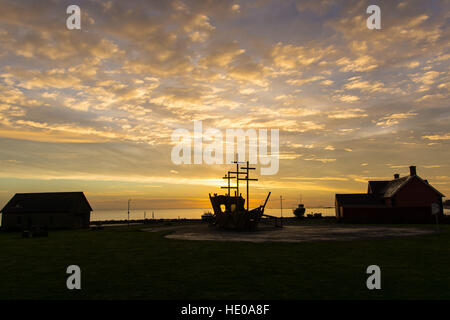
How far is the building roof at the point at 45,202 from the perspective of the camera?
186ft

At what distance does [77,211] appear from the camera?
192 ft

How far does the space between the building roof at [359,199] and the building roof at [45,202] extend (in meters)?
46.6

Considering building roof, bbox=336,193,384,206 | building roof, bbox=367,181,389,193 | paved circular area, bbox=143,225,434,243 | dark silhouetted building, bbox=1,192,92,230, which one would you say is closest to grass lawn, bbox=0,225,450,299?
paved circular area, bbox=143,225,434,243

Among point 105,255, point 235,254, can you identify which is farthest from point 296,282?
point 105,255

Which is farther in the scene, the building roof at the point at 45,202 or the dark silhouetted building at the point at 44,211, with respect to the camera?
the building roof at the point at 45,202

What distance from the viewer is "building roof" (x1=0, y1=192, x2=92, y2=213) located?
56719 mm

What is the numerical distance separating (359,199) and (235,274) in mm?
52969

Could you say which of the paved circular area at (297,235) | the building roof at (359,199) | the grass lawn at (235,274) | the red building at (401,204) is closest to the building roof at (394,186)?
the red building at (401,204)

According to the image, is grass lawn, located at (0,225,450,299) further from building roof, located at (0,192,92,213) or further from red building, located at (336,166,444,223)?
building roof, located at (0,192,92,213)

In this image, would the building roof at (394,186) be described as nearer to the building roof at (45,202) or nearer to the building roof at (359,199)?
the building roof at (359,199)

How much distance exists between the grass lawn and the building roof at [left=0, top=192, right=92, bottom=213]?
42708mm

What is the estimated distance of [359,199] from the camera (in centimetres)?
5944
